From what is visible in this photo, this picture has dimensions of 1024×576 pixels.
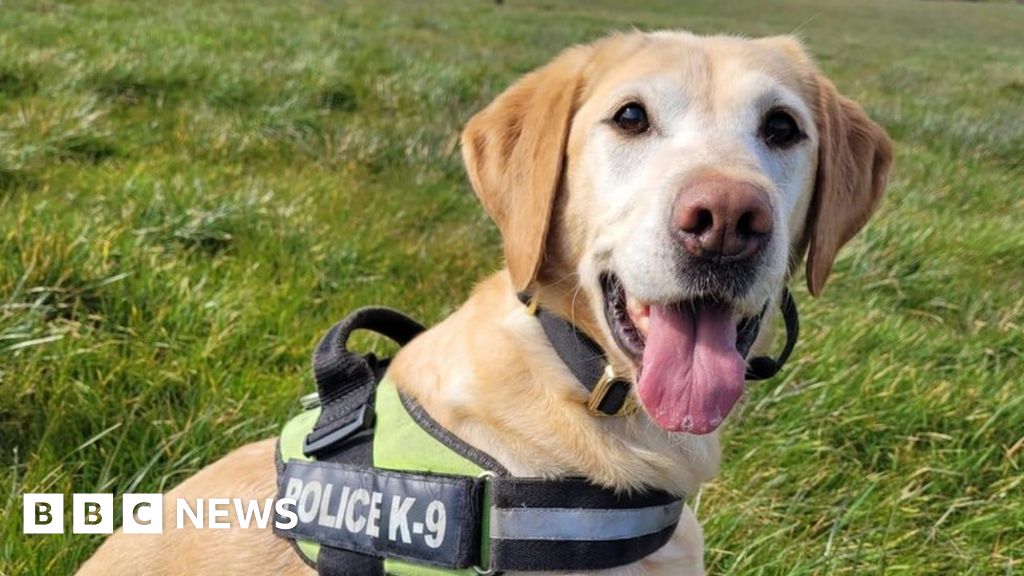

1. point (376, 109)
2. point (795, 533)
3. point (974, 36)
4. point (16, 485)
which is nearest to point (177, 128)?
point (376, 109)

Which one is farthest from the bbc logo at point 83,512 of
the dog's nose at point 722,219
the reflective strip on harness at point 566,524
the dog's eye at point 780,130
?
the dog's eye at point 780,130

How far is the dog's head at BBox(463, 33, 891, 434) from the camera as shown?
69.2 inches

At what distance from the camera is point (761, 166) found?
78.2 inches

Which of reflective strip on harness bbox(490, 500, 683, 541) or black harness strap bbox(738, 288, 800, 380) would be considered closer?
reflective strip on harness bbox(490, 500, 683, 541)

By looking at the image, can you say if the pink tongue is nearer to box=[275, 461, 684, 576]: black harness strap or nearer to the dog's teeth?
the dog's teeth

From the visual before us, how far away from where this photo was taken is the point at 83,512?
7.77 ft

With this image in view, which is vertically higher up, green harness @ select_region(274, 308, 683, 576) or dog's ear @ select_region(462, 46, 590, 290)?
dog's ear @ select_region(462, 46, 590, 290)

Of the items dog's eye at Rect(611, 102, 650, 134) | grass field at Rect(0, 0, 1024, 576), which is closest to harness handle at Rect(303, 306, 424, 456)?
dog's eye at Rect(611, 102, 650, 134)

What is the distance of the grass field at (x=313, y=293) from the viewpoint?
2662 mm

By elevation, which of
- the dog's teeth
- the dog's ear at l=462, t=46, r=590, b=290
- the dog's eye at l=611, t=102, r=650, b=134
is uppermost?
the dog's eye at l=611, t=102, r=650, b=134

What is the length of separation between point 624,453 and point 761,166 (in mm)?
727

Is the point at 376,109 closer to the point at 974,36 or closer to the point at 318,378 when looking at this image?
the point at 318,378

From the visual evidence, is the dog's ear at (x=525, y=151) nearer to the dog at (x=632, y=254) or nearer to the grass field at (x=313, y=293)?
the dog at (x=632, y=254)

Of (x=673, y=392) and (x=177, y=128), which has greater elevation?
(x=673, y=392)
